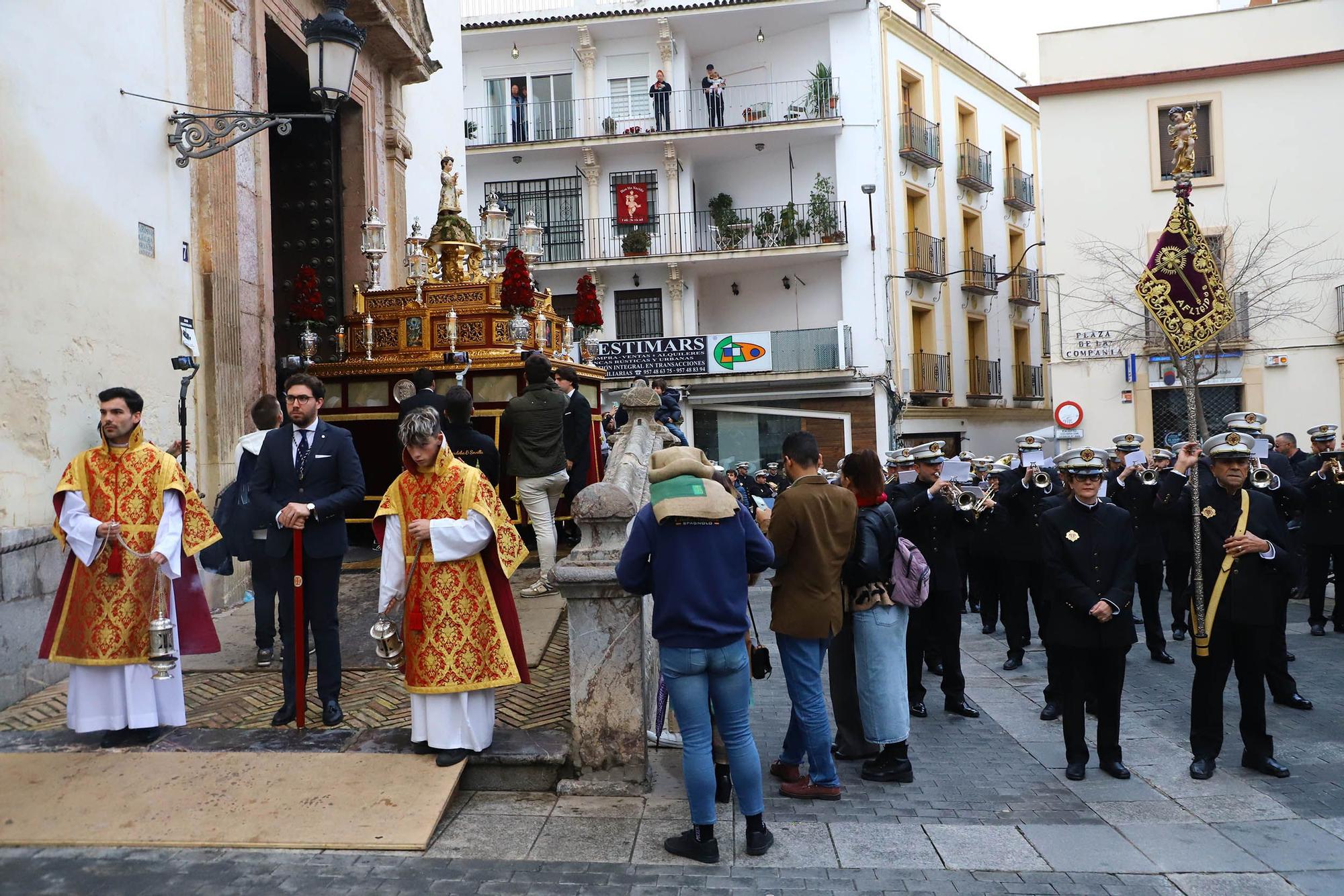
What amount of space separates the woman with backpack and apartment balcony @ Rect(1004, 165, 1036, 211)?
3006cm

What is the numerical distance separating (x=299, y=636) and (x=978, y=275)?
95.1ft

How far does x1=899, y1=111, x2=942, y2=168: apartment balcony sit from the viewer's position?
94.6 ft

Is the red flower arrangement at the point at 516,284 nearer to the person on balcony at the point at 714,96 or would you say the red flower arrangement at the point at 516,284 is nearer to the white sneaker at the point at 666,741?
the white sneaker at the point at 666,741

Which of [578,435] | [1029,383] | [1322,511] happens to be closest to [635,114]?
[1029,383]

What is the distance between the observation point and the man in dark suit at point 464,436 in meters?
9.17

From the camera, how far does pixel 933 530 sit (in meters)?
7.47

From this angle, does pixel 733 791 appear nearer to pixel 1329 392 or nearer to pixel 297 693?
pixel 297 693

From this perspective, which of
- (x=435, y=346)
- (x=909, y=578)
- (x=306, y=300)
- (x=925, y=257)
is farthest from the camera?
(x=925, y=257)

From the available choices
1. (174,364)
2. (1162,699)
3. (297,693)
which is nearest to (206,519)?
(297,693)

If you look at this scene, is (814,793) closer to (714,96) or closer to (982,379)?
(714,96)

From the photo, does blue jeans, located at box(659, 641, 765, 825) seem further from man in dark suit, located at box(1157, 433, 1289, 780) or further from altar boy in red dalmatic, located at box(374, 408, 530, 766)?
man in dark suit, located at box(1157, 433, 1289, 780)

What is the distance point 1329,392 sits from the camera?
2322cm

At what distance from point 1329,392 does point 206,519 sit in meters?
23.9

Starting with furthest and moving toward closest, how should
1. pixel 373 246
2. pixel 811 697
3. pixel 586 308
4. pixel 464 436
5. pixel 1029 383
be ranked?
1. pixel 1029 383
2. pixel 586 308
3. pixel 373 246
4. pixel 464 436
5. pixel 811 697
